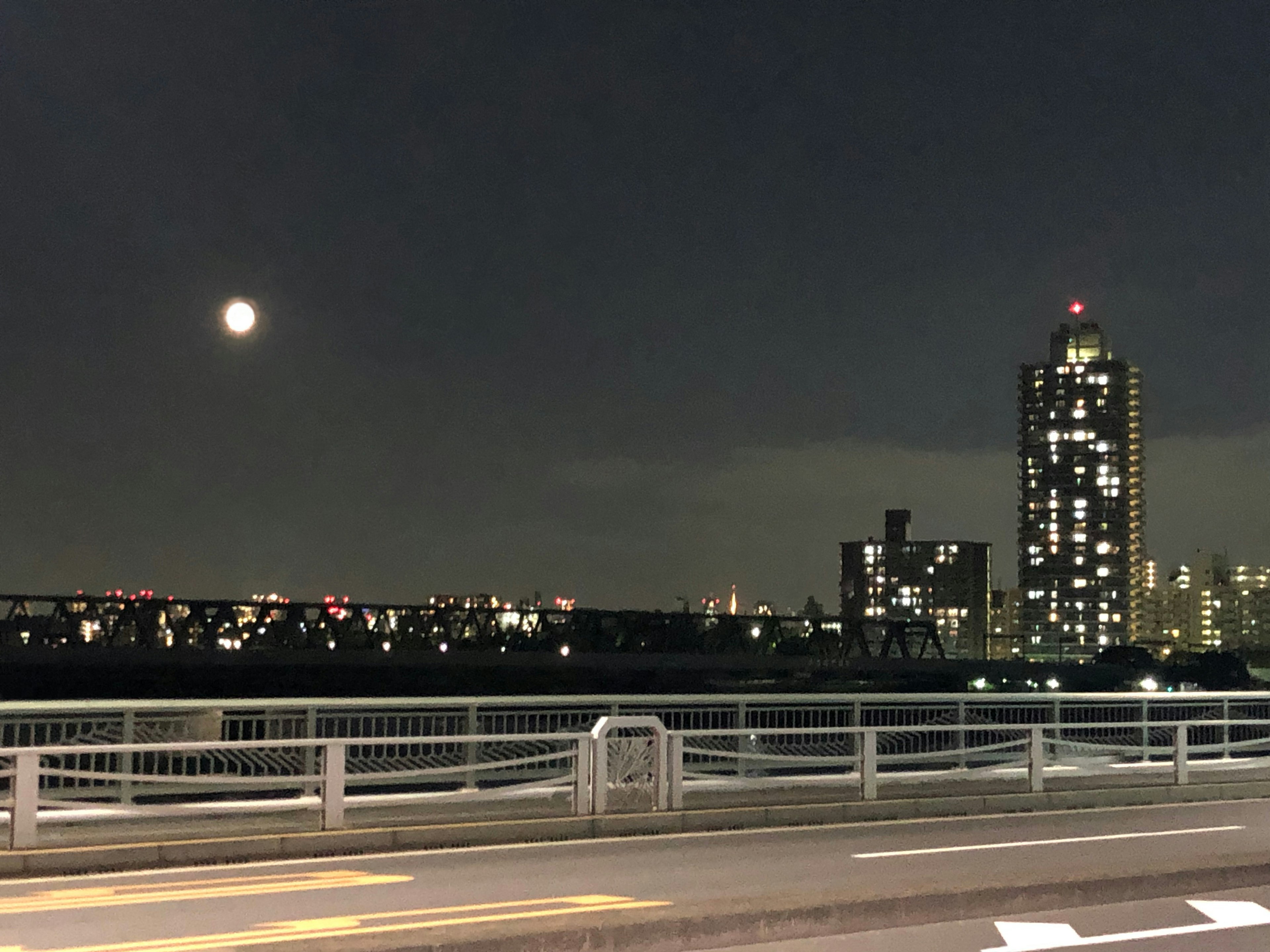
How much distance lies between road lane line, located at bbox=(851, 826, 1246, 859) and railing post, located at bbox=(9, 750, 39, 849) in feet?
25.7

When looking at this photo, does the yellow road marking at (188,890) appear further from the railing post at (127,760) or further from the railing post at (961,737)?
the railing post at (961,737)

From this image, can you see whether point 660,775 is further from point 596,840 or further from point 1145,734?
point 1145,734

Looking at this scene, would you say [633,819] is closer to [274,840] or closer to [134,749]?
[274,840]

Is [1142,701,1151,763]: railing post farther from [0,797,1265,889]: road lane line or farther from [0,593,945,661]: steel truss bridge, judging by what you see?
[0,593,945,661]: steel truss bridge

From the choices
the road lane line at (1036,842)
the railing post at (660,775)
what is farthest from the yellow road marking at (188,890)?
the road lane line at (1036,842)

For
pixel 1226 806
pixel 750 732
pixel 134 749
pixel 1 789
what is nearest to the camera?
pixel 134 749

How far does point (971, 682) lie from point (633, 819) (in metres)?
81.2

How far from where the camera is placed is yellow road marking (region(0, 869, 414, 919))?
1190 centimetres

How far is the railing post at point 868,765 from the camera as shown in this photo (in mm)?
19719

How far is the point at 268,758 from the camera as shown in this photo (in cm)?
2142

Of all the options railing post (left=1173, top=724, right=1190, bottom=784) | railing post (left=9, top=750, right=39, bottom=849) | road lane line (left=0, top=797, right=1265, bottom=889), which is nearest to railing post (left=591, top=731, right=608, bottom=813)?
road lane line (left=0, top=797, right=1265, bottom=889)

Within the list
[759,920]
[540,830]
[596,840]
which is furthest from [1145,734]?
[759,920]

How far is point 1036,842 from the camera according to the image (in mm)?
16922

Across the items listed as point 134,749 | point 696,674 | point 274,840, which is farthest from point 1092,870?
point 696,674
